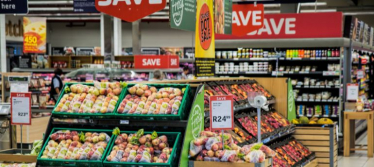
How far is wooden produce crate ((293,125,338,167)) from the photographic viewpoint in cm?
809

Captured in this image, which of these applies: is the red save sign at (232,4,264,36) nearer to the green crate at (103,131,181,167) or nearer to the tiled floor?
the tiled floor

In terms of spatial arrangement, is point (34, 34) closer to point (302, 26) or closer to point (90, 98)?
point (302, 26)

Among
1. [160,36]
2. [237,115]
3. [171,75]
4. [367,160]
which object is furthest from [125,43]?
[237,115]

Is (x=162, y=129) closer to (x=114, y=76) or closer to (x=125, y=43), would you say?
(x=114, y=76)

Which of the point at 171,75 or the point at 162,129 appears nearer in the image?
the point at 162,129

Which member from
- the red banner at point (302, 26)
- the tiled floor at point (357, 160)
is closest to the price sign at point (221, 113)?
the tiled floor at point (357, 160)

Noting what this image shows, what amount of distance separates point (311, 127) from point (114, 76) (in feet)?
25.0

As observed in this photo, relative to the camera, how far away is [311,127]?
8.12 metres

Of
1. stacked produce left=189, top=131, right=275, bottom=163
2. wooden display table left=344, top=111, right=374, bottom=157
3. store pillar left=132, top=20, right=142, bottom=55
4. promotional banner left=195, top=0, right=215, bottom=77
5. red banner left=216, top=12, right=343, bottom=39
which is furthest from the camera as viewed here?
store pillar left=132, top=20, right=142, bottom=55

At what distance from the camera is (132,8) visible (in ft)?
16.8

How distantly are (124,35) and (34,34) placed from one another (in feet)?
40.5

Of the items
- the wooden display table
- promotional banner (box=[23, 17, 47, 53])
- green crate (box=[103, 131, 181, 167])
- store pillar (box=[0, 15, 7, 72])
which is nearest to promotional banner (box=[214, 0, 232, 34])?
green crate (box=[103, 131, 181, 167])

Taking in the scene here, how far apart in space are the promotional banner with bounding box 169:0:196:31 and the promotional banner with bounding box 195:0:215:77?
16 centimetres

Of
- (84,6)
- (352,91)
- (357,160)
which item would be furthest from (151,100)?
(84,6)
